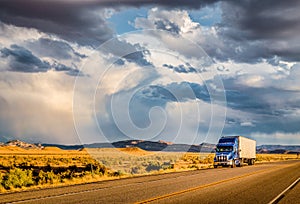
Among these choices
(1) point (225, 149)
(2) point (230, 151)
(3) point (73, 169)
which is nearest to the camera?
(3) point (73, 169)

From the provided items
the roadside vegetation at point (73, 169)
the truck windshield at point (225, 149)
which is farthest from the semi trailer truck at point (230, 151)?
the roadside vegetation at point (73, 169)

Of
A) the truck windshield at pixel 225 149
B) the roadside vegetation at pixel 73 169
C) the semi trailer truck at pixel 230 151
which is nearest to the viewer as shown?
the roadside vegetation at pixel 73 169

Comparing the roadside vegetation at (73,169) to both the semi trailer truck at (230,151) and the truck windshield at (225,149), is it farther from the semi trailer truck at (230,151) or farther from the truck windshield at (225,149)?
→ the truck windshield at (225,149)

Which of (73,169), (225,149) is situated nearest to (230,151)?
(225,149)

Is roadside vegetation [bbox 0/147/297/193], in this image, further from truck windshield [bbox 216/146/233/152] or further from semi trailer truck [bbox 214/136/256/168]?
truck windshield [bbox 216/146/233/152]

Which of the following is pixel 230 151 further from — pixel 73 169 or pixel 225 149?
pixel 73 169

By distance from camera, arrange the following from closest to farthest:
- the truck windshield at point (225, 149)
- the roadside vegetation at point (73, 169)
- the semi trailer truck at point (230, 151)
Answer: the roadside vegetation at point (73, 169), the semi trailer truck at point (230, 151), the truck windshield at point (225, 149)

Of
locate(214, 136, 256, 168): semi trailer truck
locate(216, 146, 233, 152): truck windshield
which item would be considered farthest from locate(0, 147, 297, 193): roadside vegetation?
locate(216, 146, 233, 152): truck windshield

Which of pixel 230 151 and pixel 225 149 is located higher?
pixel 225 149

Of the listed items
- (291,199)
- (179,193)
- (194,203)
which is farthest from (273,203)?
(179,193)

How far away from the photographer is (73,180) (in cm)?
2341

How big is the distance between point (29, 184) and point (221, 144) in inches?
1064

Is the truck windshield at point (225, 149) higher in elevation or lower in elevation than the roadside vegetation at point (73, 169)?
higher

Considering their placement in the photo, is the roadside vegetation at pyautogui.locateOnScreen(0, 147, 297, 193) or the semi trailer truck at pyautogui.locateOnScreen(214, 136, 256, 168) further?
the semi trailer truck at pyautogui.locateOnScreen(214, 136, 256, 168)
